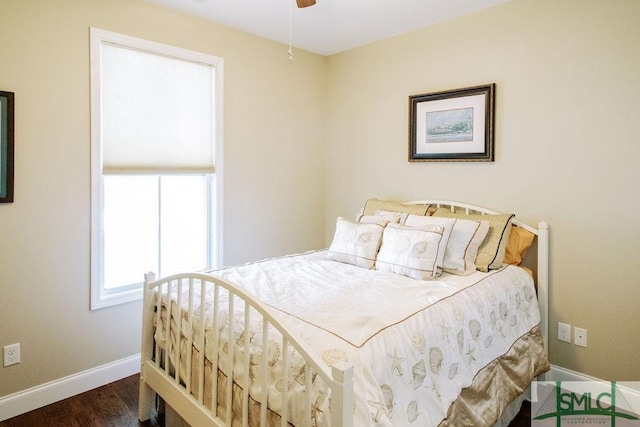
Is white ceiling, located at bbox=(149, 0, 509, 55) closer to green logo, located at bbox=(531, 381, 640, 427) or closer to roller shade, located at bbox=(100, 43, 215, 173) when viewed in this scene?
roller shade, located at bbox=(100, 43, 215, 173)

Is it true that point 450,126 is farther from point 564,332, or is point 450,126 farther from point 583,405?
point 583,405

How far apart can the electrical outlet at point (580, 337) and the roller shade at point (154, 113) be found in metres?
2.81

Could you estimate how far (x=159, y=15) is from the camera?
2840 mm

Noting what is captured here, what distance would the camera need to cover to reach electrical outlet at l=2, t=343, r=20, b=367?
232 centimetres

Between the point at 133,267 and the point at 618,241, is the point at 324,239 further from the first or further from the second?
the point at 618,241

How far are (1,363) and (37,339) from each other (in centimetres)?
20

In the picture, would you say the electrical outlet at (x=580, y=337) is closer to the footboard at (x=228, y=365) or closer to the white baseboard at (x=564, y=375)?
the white baseboard at (x=564, y=375)

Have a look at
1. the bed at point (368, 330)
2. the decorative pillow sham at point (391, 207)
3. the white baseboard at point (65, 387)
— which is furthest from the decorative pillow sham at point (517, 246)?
the white baseboard at point (65, 387)

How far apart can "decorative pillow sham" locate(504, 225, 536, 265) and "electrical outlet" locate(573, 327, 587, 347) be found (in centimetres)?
54

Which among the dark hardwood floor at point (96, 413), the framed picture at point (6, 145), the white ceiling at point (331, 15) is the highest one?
the white ceiling at point (331, 15)

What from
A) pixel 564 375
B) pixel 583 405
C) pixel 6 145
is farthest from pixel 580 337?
pixel 6 145

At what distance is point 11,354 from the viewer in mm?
2340

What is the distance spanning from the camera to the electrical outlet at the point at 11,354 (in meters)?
2.32

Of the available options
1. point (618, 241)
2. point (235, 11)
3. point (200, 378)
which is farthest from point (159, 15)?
point (618, 241)
